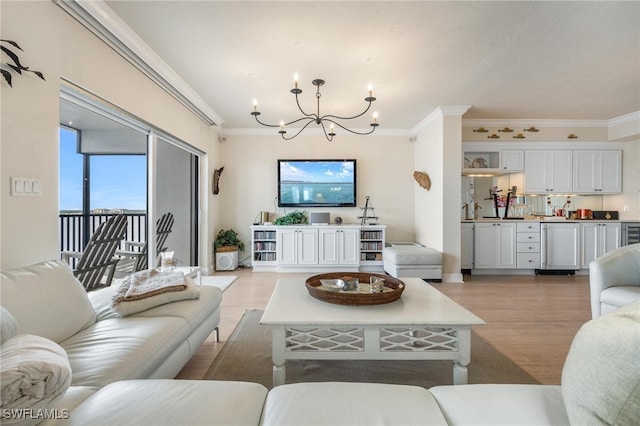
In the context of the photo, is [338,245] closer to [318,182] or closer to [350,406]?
[318,182]

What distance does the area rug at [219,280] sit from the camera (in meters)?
4.19

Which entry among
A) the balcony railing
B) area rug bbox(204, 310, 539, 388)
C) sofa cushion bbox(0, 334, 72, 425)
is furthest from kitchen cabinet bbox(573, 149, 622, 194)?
the balcony railing

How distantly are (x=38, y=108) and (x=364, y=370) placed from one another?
267 cm

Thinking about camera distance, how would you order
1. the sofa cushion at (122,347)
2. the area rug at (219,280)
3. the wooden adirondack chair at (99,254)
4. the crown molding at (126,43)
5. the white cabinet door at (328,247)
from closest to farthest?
the sofa cushion at (122,347)
the crown molding at (126,43)
the wooden adirondack chair at (99,254)
the area rug at (219,280)
the white cabinet door at (328,247)

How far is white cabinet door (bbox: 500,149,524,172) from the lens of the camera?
4938 millimetres

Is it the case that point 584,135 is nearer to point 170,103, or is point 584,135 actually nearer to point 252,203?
point 252,203

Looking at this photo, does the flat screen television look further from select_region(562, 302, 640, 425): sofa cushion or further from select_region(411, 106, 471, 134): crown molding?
select_region(562, 302, 640, 425): sofa cushion

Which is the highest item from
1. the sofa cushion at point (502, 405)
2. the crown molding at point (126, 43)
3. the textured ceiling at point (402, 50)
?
A: the textured ceiling at point (402, 50)

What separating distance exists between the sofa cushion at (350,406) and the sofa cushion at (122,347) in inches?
27.3

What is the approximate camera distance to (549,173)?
4.97 meters

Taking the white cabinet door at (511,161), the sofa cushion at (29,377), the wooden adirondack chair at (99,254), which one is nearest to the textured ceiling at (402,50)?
the white cabinet door at (511,161)

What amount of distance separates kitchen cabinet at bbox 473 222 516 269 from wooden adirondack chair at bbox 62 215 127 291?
502 cm

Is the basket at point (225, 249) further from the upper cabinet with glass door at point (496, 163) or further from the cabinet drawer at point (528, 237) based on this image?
the cabinet drawer at point (528, 237)

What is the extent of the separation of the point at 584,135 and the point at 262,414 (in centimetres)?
650
